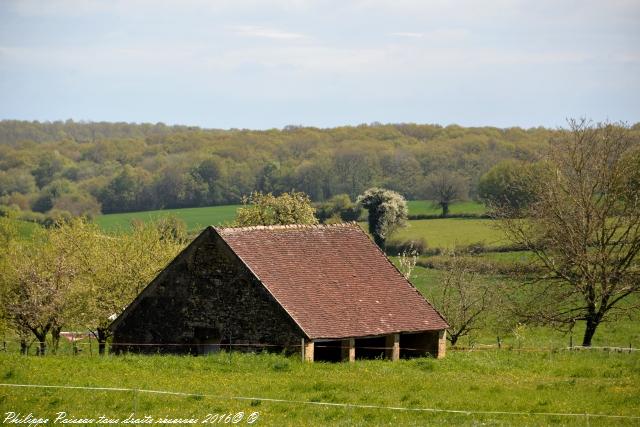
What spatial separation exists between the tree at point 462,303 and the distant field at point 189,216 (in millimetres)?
43096

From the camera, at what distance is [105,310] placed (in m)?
43.7

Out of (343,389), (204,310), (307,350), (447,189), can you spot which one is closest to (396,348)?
(307,350)

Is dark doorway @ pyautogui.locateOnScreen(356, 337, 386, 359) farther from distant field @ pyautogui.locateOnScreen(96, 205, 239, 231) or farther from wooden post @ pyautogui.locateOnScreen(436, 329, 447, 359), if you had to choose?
distant field @ pyautogui.locateOnScreen(96, 205, 239, 231)

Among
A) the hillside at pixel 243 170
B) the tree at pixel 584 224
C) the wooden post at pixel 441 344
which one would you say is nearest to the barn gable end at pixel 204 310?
the wooden post at pixel 441 344

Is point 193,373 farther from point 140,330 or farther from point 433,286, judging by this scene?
point 433,286

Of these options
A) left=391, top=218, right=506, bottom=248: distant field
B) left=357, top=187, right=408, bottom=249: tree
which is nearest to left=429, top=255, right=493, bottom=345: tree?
left=391, top=218, right=506, bottom=248: distant field

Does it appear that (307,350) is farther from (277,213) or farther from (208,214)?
(208,214)

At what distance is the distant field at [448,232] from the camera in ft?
255

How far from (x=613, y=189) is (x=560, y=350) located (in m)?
8.22

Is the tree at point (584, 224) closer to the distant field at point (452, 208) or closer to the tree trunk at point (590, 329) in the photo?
the tree trunk at point (590, 329)

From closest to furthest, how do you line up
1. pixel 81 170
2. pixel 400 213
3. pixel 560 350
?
1. pixel 560 350
2. pixel 400 213
3. pixel 81 170

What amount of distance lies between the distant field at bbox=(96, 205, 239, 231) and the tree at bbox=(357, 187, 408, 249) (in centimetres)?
1700

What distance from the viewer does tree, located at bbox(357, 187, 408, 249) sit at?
3199 inches

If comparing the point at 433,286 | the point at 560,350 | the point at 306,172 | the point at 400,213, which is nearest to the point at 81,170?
the point at 306,172
